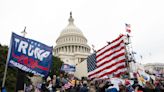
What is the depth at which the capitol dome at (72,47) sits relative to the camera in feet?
274

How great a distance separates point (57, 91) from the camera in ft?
35.5

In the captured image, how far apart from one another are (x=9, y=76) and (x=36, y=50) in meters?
22.8

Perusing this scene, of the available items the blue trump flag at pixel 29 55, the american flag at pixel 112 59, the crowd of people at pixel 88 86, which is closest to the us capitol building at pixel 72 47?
the american flag at pixel 112 59

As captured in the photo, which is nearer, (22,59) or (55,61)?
(22,59)

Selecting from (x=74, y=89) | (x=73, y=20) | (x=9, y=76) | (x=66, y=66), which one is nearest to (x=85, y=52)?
(x=73, y=20)

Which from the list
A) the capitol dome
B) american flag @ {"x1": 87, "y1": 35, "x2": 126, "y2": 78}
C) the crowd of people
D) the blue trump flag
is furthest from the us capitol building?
the blue trump flag

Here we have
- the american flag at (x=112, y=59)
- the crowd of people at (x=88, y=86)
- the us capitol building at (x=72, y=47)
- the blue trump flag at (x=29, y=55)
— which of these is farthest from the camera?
the us capitol building at (x=72, y=47)

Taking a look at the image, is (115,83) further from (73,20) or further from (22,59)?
(73,20)

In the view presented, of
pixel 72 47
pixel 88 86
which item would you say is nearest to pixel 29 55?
pixel 88 86

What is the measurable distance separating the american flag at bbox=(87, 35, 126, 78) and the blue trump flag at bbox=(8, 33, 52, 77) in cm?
645

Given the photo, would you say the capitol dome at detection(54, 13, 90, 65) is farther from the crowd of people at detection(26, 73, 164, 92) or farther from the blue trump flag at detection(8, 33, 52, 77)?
the blue trump flag at detection(8, 33, 52, 77)

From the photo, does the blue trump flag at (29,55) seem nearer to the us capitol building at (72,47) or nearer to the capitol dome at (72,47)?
the us capitol building at (72,47)

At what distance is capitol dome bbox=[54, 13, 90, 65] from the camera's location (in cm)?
8362

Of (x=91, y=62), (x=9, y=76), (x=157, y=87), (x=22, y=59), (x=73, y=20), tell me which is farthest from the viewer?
(x=73, y=20)
